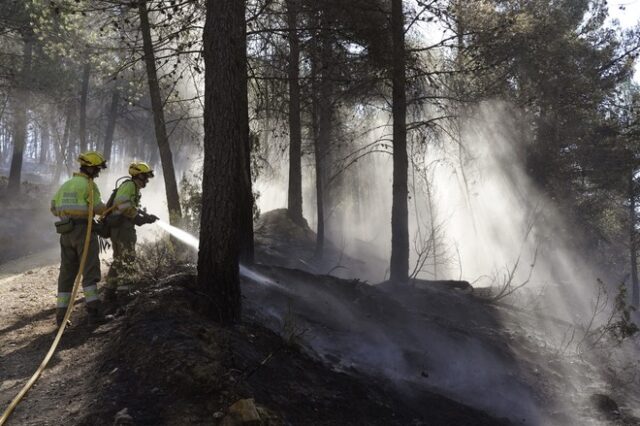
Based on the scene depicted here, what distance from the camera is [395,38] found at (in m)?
9.62

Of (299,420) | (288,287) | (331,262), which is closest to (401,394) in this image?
(299,420)

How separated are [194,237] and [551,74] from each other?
12.7 m

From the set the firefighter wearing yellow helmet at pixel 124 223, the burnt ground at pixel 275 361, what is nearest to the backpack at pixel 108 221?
the firefighter wearing yellow helmet at pixel 124 223

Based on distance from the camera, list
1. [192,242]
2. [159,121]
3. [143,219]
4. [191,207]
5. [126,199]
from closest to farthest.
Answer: [126,199] → [143,219] → [159,121] → [192,242] → [191,207]

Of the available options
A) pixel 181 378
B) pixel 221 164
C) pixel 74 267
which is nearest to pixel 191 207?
pixel 74 267

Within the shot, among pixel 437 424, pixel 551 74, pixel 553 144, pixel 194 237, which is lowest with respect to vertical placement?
pixel 437 424

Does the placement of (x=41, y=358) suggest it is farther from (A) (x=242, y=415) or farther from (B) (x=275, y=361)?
(A) (x=242, y=415)

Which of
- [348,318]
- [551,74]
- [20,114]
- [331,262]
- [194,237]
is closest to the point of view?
[348,318]

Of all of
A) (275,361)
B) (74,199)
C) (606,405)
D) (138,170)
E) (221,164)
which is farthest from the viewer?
(606,405)

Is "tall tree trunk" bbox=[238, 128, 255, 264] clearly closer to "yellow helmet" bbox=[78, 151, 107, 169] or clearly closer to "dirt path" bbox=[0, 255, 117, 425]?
"yellow helmet" bbox=[78, 151, 107, 169]

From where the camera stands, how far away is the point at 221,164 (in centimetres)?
518

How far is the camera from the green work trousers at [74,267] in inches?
233

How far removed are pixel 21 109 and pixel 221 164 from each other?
1733 centimetres

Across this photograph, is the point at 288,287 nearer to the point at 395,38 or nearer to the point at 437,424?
the point at 437,424
